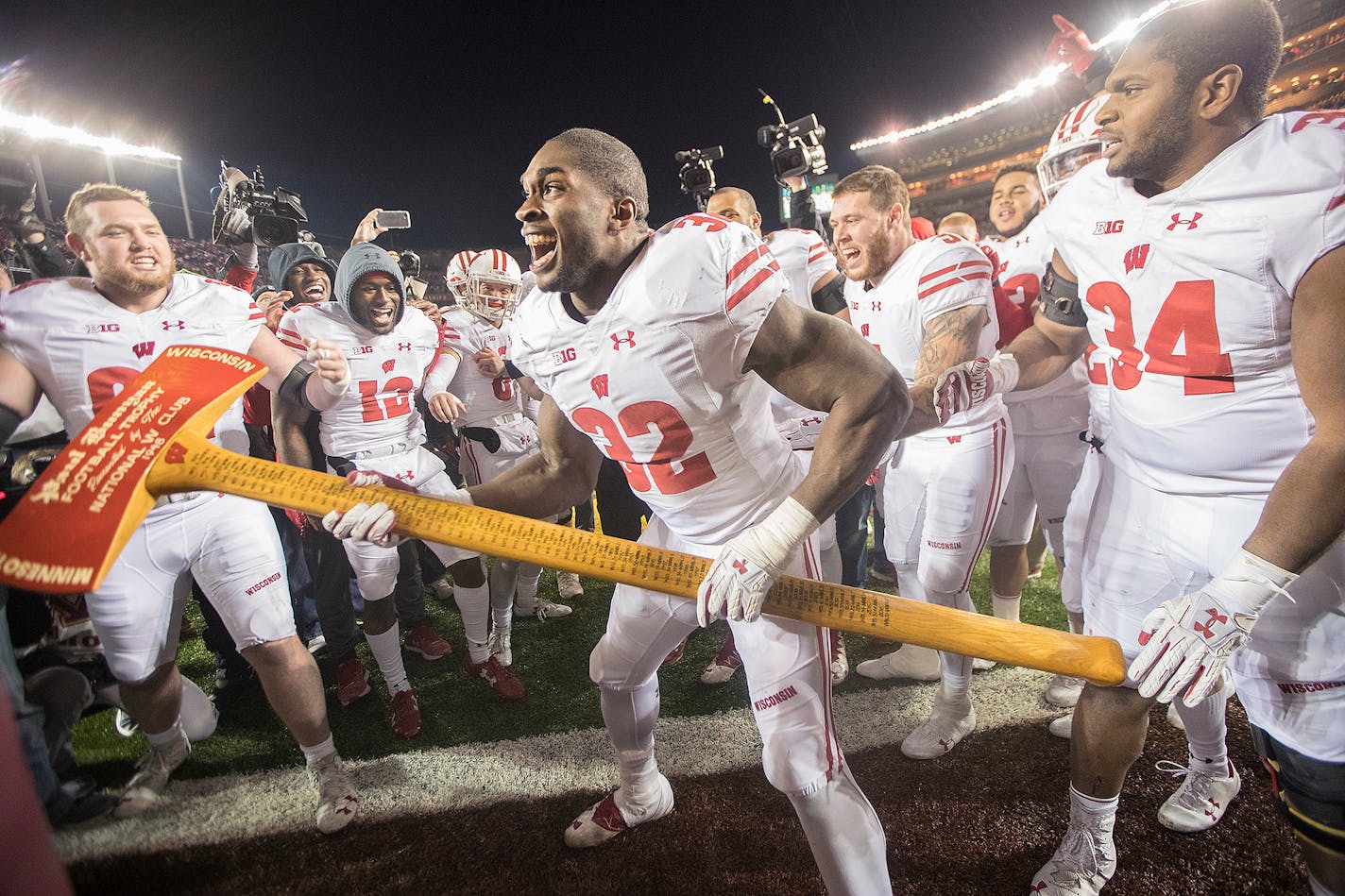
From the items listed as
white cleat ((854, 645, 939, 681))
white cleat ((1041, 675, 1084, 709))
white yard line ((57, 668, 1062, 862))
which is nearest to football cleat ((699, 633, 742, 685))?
white yard line ((57, 668, 1062, 862))

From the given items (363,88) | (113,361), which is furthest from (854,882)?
(363,88)

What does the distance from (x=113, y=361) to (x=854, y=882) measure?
7.32 ft

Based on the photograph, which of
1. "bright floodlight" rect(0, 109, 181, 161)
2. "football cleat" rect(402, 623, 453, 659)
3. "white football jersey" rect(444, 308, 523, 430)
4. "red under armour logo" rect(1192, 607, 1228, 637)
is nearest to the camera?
"red under armour logo" rect(1192, 607, 1228, 637)

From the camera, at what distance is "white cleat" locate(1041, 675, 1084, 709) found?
7.27 feet

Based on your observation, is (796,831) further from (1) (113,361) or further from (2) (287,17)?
(2) (287,17)

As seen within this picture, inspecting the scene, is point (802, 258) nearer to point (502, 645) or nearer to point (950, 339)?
point (950, 339)

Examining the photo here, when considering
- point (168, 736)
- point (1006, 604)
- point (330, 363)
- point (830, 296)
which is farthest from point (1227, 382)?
point (168, 736)

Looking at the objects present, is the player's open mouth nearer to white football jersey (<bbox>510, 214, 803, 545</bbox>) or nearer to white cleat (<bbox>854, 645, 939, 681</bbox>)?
white football jersey (<bbox>510, 214, 803, 545</bbox>)

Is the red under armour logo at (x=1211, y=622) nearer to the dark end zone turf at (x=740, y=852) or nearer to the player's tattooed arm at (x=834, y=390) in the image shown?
the player's tattooed arm at (x=834, y=390)

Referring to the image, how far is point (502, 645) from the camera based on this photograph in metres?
2.71

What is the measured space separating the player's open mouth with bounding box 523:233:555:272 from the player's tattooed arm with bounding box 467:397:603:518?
0.44m

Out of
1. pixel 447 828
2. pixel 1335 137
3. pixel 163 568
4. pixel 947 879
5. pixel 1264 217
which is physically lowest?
pixel 947 879

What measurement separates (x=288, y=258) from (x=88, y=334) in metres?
0.94

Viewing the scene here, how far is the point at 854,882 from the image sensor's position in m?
1.29
